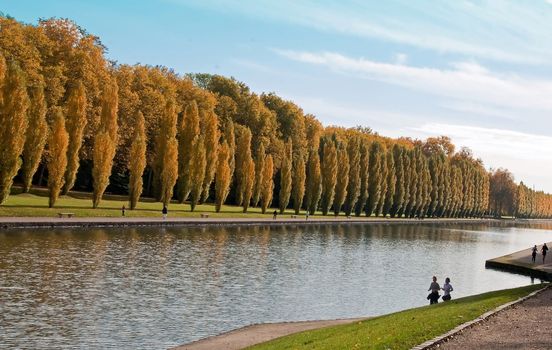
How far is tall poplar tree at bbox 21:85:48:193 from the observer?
2429 inches

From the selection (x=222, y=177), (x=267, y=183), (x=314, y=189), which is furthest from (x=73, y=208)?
(x=314, y=189)

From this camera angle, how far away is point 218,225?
6794cm

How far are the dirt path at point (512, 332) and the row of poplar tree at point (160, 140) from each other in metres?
44.1

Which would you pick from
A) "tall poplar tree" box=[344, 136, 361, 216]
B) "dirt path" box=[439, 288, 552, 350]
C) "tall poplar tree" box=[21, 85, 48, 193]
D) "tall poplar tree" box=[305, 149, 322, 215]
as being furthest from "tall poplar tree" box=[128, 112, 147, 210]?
"tall poplar tree" box=[344, 136, 361, 216]

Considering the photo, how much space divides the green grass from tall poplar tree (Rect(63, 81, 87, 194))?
168 ft

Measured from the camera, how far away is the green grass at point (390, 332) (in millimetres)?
16250

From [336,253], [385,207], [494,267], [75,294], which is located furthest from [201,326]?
[385,207]

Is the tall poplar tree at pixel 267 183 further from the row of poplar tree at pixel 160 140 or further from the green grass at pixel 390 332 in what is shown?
the green grass at pixel 390 332

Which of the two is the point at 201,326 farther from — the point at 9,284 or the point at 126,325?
the point at 9,284

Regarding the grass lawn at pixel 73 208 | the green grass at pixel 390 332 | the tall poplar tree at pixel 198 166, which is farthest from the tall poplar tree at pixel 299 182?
the green grass at pixel 390 332

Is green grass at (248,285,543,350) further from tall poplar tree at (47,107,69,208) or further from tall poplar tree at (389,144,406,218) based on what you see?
tall poplar tree at (389,144,406,218)

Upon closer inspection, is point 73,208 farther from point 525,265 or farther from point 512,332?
point 512,332

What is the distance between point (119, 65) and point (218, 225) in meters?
37.6

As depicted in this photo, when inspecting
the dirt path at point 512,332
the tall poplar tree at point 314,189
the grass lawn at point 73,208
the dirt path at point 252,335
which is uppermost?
the tall poplar tree at point 314,189
